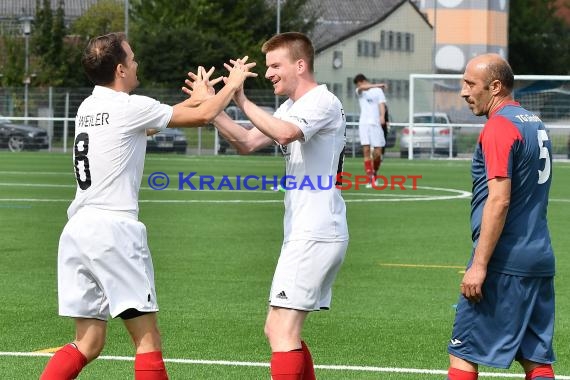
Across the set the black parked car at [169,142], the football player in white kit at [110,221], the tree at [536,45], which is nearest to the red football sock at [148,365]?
the football player in white kit at [110,221]

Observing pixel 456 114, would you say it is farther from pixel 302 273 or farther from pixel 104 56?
pixel 104 56

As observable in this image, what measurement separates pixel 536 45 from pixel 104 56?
311ft

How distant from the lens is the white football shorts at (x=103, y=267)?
693 centimetres

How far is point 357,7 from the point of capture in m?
102

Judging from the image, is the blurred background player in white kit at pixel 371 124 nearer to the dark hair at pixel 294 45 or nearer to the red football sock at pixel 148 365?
the dark hair at pixel 294 45

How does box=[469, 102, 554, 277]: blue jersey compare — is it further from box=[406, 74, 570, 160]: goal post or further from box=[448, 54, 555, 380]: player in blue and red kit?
box=[406, 74, 570, 160]: goal post

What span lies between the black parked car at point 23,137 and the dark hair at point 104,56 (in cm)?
4161

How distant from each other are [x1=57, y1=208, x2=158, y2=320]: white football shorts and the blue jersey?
172 centimetres

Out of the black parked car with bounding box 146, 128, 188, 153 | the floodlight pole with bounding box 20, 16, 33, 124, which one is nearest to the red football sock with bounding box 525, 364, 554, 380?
the black parked car with bounding box 146, 128, 188, 153

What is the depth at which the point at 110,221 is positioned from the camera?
274 inches

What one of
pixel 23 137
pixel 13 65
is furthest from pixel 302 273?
pixel 13 65

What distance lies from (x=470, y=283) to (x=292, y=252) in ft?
3.41

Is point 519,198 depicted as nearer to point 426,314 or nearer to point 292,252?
point 292,252

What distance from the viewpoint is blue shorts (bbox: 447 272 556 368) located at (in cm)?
680
